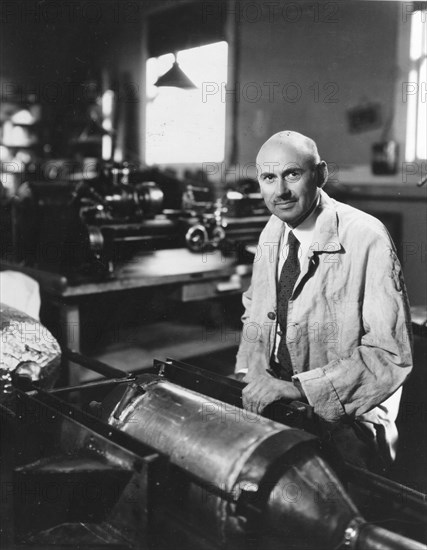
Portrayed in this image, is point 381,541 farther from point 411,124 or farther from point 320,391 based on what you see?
point 411,124

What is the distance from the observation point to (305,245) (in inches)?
74.1

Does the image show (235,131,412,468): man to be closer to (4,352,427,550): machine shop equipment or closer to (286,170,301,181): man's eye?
(286,170,301,181): man's eye

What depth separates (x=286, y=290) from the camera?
191cm

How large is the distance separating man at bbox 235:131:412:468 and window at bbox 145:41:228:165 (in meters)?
5.61

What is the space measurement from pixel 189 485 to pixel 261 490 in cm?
16

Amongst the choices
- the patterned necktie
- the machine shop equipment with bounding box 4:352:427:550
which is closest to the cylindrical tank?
the machine shop equipment with bounding box 4:352:427:550

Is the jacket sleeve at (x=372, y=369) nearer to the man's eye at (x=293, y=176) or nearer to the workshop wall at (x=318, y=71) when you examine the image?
the man's eye at (x=293, y=176)

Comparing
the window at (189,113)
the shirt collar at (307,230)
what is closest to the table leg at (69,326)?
the shirt collar at (307,230)

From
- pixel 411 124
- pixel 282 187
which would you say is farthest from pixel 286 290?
pixel 411 124

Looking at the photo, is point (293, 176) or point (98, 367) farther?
point (98, 367)

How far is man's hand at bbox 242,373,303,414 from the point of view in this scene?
147cm

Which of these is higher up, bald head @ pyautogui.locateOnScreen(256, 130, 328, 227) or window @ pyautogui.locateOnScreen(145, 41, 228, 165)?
window @ pyautogui.locateOnScreen(145, 41, 228, 165)

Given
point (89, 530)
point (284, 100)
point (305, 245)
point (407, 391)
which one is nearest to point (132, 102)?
point (284, 100)

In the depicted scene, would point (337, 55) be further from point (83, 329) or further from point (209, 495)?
point (209, 495)
